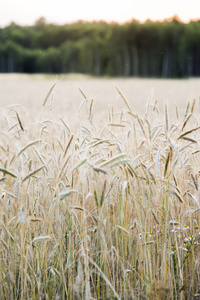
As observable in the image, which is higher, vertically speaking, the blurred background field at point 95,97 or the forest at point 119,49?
the forest at point 119,49

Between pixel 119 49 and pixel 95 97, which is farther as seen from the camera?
pixel 119 49

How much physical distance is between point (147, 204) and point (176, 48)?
47.5 meters

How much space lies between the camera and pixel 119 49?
47969mm

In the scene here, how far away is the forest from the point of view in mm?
45375

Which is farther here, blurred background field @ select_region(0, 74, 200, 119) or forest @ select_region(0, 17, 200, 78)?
forest @ select_region(0, 17, 200, 78)

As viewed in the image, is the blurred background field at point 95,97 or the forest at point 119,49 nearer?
the blurred background field at point 95,97

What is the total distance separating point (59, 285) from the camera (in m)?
1.59

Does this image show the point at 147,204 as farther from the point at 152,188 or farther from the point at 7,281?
the point at 7,281

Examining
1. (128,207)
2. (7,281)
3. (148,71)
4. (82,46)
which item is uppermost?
(82,46)

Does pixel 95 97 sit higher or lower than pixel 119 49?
lower

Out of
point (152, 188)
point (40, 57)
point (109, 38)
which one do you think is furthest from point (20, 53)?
point (152, 188)

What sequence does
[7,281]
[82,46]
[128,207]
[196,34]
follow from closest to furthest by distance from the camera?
[7,281] < [128,207] < [196,34] < [82,46]

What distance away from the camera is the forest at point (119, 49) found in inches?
1786

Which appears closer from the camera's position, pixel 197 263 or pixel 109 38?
pixel 197 263
